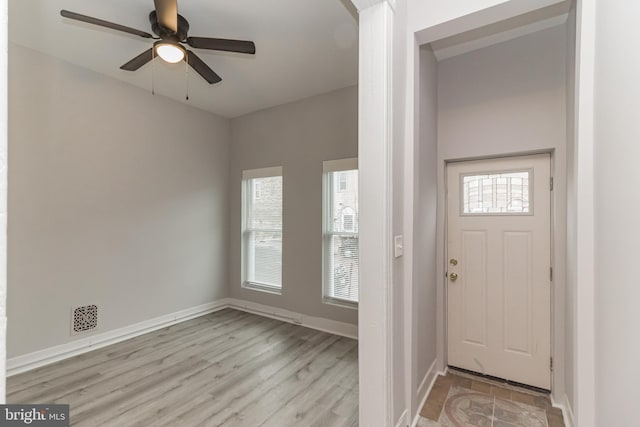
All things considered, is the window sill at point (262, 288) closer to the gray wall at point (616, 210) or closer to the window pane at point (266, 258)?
the window pane at point (266, 258)

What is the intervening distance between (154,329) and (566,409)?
13.3 ft

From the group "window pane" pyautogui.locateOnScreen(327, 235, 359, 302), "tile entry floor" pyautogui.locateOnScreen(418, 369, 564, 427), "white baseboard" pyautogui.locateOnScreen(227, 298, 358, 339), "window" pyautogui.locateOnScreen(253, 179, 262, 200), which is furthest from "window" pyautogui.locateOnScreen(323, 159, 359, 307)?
"tile entry floor" pyautogui.locateOnScreen(418, 369, 564, 427)

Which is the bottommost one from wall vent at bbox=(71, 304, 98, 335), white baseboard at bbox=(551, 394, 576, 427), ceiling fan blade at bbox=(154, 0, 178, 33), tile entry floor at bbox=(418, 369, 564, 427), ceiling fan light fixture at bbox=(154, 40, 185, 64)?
tile entry floor at bbox=(418, 369, 564, 427)

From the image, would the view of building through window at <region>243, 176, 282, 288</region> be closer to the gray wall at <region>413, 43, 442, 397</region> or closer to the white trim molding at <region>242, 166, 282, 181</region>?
the white trim molding at <region>242, 166, 282, 181</region>

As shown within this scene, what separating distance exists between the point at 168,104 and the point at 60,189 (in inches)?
62.8

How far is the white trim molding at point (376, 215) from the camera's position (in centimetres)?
157

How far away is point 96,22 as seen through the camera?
1.84m

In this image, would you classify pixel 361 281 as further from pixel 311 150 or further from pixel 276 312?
pixel 276 312

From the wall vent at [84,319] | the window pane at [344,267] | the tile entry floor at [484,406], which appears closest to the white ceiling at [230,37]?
the window pane at [344,267]

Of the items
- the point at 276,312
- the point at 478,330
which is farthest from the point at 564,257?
the point at 276,312

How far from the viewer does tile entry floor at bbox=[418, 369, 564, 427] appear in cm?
201

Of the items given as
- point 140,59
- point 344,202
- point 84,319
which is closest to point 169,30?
point 140,59

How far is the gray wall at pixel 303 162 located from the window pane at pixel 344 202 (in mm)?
189

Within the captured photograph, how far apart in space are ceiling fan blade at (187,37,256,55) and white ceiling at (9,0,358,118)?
0.84ft
